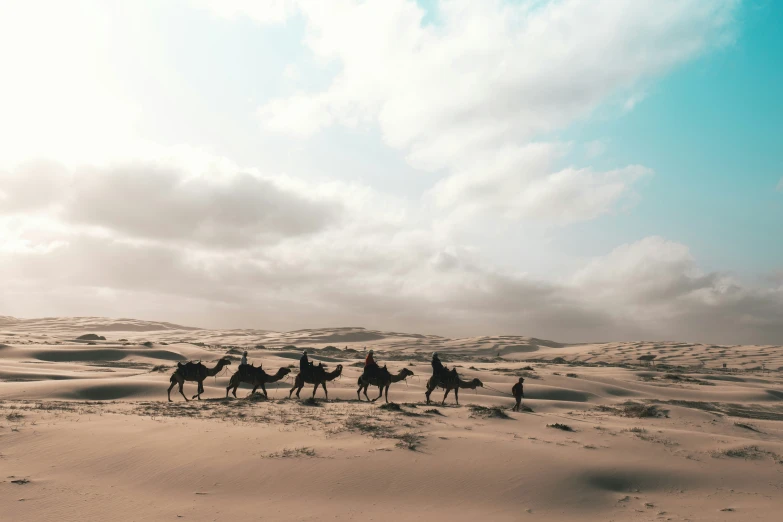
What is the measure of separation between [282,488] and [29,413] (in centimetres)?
859

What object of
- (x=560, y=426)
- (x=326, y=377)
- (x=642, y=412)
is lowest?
(x=642, y=412)

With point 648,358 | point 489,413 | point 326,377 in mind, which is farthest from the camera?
point 648,358

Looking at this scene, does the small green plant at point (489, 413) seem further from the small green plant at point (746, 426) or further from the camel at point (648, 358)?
the camel at point (648, 358)

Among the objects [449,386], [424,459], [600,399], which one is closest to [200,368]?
[449,386]

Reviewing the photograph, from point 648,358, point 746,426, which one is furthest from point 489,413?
point 648,358

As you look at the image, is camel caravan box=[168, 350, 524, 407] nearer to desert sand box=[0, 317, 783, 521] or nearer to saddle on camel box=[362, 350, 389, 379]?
saddle on camel box=[362, 350, 389, 379]

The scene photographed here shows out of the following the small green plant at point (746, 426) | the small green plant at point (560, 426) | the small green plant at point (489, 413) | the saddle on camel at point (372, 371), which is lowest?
the small green plant at point (746, 426)

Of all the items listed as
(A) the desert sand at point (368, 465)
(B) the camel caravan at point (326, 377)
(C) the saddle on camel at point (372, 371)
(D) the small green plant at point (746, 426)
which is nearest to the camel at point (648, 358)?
(D) the small green plant at point (746, 426)

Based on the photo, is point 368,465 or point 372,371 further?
point 372,371

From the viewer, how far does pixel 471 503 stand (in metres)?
8.40

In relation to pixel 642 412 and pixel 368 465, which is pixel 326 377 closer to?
pixel 368 465

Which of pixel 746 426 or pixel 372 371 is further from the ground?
pixel 372 371

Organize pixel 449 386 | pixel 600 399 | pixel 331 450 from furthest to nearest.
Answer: pixel 600 399, pixel 449 386, pixel 331 450

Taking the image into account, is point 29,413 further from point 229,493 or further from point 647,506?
point 647,506
